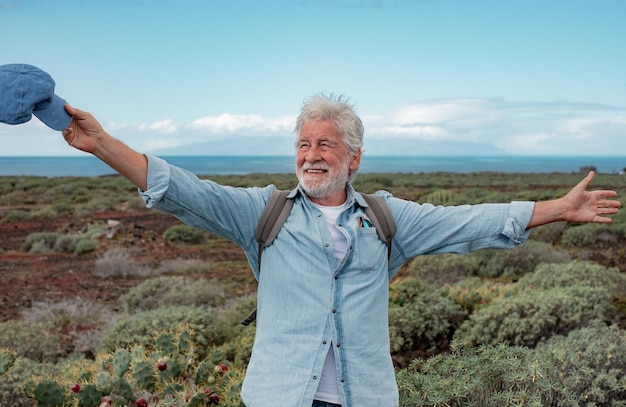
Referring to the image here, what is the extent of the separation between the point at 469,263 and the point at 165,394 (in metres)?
→ 8.32

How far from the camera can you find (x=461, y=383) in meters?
3.87

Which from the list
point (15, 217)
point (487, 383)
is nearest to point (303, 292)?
point (487, 383)

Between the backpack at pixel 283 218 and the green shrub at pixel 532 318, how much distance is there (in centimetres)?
387

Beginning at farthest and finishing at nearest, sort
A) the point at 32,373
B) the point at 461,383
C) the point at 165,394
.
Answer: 1. the point at 32,373
2. the point at 165,394
3. the point at 461,383

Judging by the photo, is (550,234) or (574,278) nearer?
(574,278)

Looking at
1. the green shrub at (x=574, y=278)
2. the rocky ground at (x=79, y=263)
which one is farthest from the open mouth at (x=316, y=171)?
the rocky ground at (x=79, y=263)

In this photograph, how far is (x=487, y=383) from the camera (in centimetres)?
410

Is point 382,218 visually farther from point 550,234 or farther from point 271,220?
point 550,234

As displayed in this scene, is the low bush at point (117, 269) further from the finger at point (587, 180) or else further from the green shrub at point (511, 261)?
the finger at point (587, 180)

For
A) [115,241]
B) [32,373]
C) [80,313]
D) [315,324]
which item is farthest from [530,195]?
[315,324]

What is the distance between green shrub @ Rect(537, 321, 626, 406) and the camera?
13.8 ft

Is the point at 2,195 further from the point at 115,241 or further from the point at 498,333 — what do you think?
the point at 498,333

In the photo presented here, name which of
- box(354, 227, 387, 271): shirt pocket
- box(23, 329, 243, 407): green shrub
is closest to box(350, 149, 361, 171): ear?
box(354, 227, 387, 271): shirt pocket

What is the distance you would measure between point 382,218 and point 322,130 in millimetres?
491
